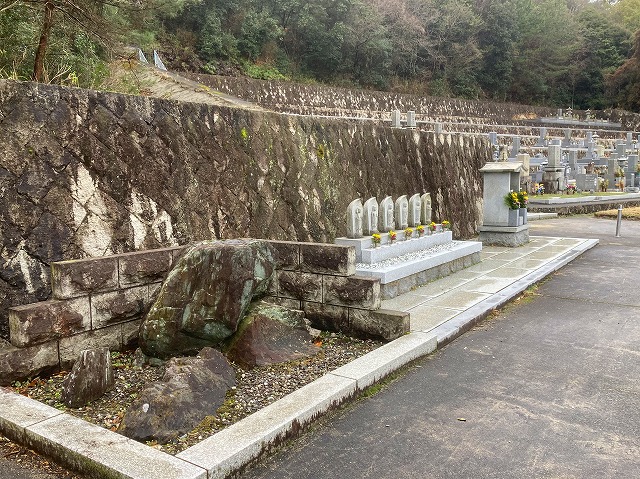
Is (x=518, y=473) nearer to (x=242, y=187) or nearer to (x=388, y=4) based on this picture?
(x=242, y=187)

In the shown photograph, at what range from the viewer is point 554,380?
477cm

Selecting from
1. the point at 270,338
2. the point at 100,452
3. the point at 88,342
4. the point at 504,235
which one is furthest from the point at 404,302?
the point at 504,235

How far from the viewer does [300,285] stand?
19.5ft

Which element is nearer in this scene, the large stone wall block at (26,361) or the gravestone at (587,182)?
the large stone wall block at (26,361)

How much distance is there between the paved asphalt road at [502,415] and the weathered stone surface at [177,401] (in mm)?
663

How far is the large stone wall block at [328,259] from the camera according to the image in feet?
18.5

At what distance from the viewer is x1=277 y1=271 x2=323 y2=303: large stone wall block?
19.2 ft

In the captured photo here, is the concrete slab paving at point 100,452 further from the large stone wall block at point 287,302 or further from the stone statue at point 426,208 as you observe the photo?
the stone statue at point 426,208

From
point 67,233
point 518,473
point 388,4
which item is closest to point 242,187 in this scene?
point 67,233

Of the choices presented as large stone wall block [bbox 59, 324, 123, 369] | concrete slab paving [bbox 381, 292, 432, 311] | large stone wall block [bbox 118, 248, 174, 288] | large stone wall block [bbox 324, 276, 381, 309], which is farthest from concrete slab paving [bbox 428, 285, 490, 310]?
large stone wall block [bbox 59, 324, 123, 369]

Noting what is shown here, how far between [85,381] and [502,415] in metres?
3.25

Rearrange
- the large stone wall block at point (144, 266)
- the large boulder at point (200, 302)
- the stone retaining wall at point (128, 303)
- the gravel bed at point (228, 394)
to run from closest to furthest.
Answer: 1. the gravel bed at point (228, 394)
2. the stone retaining wall at point (128, 303)
3. the large boulder at point (200, 302)
4. the large stone wall block at point (144, 266)

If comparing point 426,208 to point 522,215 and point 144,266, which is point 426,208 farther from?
point 144,266

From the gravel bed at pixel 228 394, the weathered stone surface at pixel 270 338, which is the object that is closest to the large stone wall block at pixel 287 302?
the weathered stone surface at pixel 270 338
